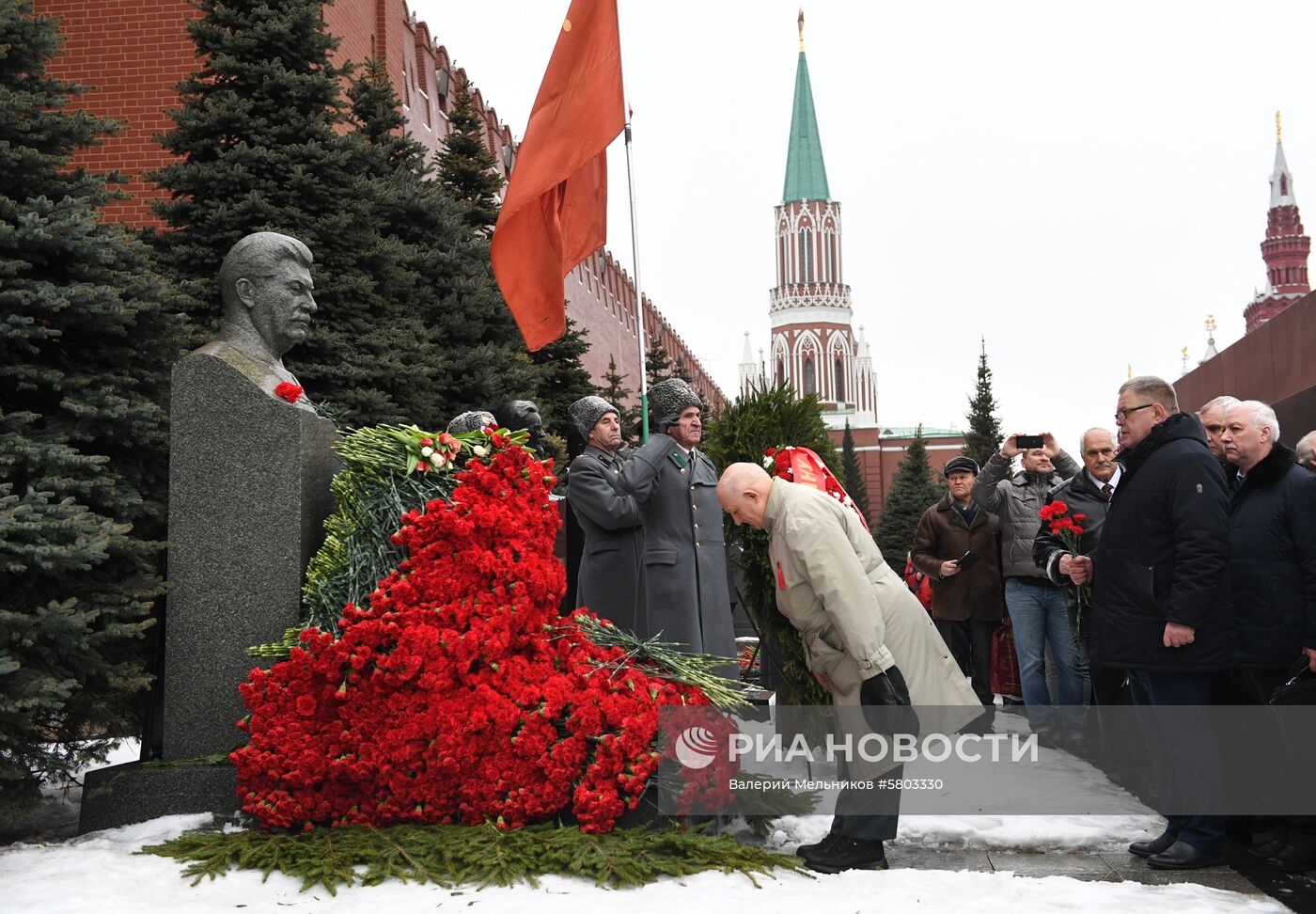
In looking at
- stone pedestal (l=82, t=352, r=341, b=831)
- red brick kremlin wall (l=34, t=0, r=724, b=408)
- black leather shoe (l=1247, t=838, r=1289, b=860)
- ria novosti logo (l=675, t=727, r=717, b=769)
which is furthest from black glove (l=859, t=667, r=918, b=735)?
red brick kremlin wall (l=34, t=0, r=724, b=408)

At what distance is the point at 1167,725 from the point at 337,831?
3.21 m

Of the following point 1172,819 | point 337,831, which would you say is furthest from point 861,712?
point 337,831

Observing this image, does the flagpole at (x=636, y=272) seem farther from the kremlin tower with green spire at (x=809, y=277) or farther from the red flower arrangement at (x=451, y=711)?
the kremlin tower with green spire at (x=809, y=277)

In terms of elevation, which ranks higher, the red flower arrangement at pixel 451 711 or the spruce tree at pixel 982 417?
the spruce tree at pixel 982 417

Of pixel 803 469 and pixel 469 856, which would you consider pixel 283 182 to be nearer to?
pixel 803 469

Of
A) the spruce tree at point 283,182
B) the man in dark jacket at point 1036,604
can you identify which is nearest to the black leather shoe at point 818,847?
the man in dark jacket at point 1036,604

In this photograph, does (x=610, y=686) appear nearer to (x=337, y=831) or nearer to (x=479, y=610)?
(x=479, y=610)

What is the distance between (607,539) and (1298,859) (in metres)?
3.38

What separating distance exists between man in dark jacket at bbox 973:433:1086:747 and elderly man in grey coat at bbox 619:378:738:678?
2159 millimetres

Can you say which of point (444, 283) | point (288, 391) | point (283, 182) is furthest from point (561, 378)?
point (288, 391)

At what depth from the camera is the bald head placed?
452 centimetres

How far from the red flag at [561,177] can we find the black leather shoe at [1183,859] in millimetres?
4238

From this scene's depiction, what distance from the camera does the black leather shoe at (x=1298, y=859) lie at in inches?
175

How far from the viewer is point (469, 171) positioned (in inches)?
740
